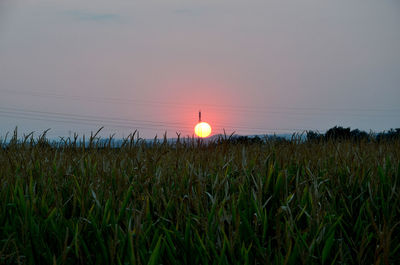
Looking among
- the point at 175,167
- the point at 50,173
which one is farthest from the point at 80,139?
the point at 175,167

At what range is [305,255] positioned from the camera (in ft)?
7.23

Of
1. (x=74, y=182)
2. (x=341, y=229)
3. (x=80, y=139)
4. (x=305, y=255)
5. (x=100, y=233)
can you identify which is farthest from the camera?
(x=80, y=139)

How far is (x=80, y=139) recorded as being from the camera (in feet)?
14.2

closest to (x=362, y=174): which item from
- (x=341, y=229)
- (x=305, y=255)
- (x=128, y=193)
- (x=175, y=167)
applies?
(x=341, y=229)

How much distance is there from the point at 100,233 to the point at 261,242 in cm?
106

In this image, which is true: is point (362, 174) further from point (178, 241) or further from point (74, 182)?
point (74, 182)

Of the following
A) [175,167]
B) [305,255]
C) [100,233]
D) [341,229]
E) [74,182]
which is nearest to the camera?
[305,255]

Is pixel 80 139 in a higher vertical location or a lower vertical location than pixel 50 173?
higher

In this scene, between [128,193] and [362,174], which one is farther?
[362,174]

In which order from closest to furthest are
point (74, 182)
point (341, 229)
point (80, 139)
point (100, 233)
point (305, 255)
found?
point (305, 255)
point (100, 233)
point (341, 229)
point (74, 182)
point (80, 139)

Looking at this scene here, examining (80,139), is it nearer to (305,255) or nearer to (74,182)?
(74,182)

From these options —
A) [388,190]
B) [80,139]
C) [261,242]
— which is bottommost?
[261,242]

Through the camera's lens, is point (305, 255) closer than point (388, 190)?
Yes

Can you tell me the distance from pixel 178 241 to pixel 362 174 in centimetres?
182
